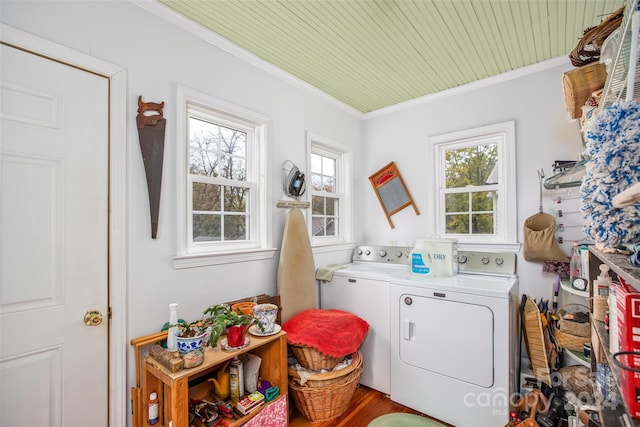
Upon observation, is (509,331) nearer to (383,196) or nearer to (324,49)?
(383,196)

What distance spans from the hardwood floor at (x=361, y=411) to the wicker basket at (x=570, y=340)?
1.09 m

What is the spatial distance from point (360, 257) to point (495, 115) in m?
1.90

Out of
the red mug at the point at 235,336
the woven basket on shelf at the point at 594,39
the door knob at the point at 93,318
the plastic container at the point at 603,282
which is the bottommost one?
the red mug at the point at 235,336

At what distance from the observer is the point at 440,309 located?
82.1 inches

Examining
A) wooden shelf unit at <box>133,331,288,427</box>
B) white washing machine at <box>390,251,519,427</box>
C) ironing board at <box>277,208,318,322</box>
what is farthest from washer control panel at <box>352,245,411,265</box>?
wooden shelf unit at <box>133,331,288,427</box>

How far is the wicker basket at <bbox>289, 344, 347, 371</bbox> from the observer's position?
2025 millimetres

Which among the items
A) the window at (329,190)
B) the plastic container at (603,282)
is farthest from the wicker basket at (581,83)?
the window at (329,190)

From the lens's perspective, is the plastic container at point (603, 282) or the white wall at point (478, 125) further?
the white wall at point (478, 125)

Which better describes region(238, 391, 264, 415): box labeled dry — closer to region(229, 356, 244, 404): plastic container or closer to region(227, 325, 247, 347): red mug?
region(229, 356, 244, 404): plastic container

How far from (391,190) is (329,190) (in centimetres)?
70

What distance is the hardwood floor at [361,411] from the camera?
202 cm

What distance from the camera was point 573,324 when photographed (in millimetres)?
1932

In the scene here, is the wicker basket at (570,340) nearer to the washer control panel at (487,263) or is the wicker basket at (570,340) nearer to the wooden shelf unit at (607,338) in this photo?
the washer control panel at (487,263)

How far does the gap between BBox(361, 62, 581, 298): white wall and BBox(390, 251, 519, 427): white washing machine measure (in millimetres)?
690
